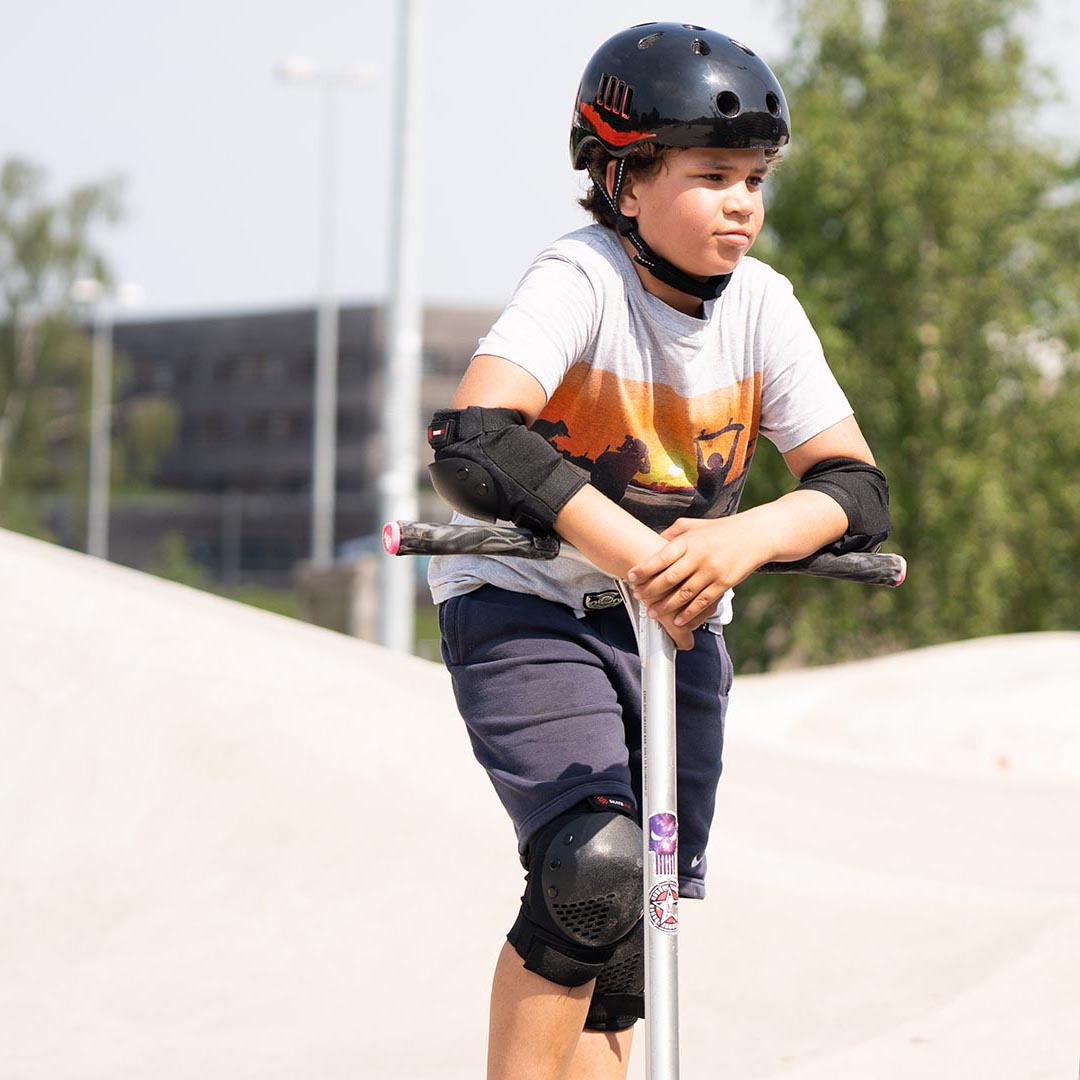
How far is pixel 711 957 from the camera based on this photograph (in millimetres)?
4598

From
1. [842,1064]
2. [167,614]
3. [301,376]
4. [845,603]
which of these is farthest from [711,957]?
[301,376]

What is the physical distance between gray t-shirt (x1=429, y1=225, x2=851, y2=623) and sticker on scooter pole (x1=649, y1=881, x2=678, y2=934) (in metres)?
0.55

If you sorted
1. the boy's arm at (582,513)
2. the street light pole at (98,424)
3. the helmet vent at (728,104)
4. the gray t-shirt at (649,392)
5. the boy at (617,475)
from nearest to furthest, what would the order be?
the boy's arm at (582,513) < the boy at (617,475) < the helmet vent at (728,104) < the gray t-shirt at (649,392) < the street light pole at (98,424)

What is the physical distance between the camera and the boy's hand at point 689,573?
2.07 m

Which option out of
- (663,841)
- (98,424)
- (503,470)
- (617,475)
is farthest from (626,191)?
(98,424)

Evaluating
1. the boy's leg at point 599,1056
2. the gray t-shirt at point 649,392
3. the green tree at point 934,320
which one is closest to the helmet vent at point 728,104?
the gray t-shirt at point 649,392

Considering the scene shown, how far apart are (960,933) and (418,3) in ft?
26.9

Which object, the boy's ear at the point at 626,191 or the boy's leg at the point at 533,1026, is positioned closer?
the boy's leg at the point at 533,1026

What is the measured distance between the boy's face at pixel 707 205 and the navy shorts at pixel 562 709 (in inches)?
22.9

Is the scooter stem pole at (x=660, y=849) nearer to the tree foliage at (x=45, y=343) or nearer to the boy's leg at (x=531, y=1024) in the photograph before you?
the boy's leg at (x=531, y=1024)

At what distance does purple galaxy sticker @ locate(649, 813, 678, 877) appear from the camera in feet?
6.75

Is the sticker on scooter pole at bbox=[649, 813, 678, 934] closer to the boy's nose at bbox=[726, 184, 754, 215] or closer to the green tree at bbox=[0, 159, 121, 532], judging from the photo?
the boy's nose at bbox=[726, 184, 754, 215]

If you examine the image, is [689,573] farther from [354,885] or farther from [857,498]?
[354,885]

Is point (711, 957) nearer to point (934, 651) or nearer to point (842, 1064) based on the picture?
point (842, 1064)
